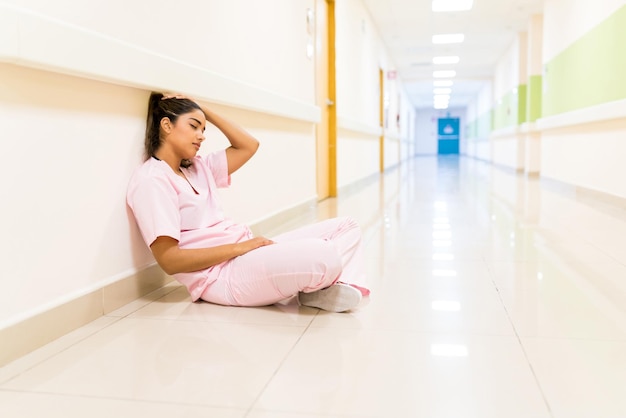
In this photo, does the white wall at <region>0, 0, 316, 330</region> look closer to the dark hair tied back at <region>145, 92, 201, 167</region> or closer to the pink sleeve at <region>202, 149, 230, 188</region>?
the dark hair tied back at <region>145, 92, 201, 167</region>

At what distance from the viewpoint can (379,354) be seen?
1.80 metres

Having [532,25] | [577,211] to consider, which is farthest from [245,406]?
[532,25]

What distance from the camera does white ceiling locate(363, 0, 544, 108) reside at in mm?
10570

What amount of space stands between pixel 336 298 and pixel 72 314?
3.17 feet

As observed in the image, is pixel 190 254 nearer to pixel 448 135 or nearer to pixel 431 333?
pixel 431 333

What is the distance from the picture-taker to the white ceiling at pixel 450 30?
416 inches

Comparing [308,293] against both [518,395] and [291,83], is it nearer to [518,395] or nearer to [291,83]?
[518,395]

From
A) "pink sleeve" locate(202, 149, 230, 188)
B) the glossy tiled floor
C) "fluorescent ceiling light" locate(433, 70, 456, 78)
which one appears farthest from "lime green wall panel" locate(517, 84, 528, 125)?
"pink sleeve" locate(202, 149, 230, 188)

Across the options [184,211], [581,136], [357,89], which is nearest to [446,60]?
[357,89]

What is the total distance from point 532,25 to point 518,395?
11416 millimetres

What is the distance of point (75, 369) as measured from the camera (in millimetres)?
1706

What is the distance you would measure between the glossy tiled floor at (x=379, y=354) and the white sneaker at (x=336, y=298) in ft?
0.13

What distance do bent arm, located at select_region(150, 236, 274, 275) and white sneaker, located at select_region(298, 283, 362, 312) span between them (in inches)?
11.3

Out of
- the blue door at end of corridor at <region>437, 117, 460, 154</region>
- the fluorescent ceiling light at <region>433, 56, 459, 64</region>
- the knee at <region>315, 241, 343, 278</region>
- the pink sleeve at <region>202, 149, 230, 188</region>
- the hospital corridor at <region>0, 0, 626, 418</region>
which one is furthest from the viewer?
the blue door at end of corridor at <region>437, 117, 460, 154</region>
